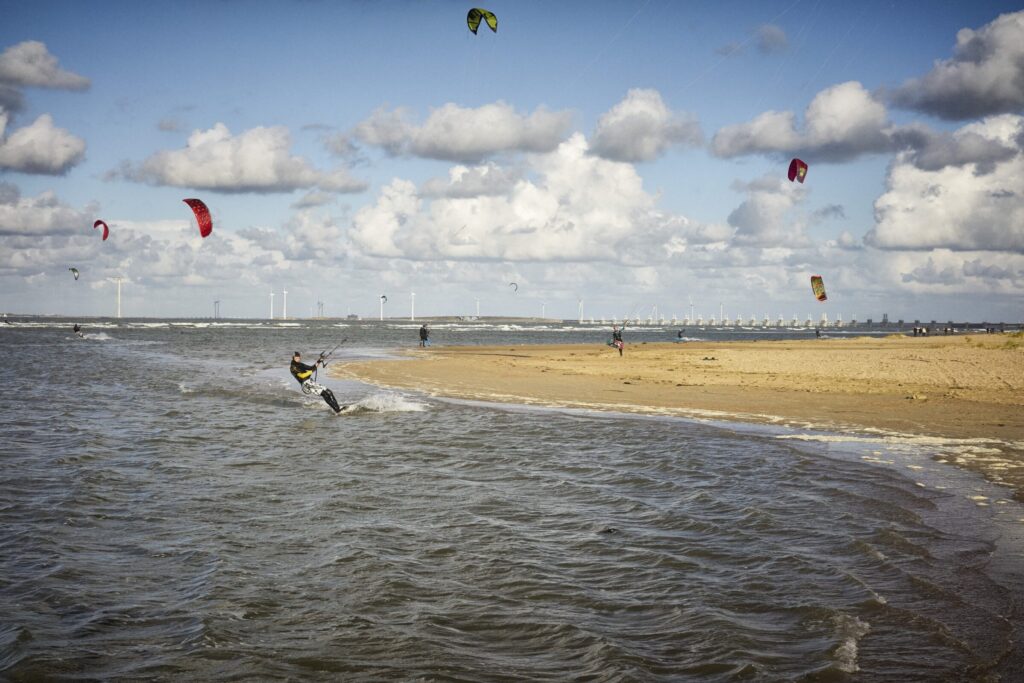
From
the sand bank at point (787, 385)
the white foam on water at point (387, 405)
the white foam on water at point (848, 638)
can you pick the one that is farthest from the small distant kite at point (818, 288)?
the white foam on water at point (848, 638)

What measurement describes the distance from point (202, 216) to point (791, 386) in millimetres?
23937

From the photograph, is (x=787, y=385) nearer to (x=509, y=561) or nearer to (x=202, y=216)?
(x=509, y=561)

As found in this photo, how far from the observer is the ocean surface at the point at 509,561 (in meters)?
6.29

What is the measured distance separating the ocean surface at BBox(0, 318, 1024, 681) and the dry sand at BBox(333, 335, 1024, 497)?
3565mm

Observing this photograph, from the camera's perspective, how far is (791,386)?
29156mm

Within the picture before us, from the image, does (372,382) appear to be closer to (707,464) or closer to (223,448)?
(223,448)

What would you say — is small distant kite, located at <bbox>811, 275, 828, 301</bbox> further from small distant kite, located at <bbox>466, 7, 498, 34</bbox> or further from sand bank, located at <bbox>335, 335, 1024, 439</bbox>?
small distant kite, located at <bbox>466, 7, 498, 34</bbox>

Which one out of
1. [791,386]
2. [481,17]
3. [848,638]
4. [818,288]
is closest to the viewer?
[848,638]

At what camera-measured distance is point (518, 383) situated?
1329 inches

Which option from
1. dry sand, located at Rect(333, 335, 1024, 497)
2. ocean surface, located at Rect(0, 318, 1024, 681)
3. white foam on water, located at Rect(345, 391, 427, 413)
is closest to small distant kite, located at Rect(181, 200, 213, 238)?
dry sand, located at Rect(333, 335, 1024, 497)

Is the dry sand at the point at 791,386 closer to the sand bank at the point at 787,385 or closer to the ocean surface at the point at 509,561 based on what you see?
the sand bank at the point at 787,385

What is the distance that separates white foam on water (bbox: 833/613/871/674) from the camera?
6.06 metres

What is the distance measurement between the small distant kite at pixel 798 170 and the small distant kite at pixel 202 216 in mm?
28191

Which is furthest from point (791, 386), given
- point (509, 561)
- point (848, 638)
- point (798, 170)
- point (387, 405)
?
point (848, 638)
